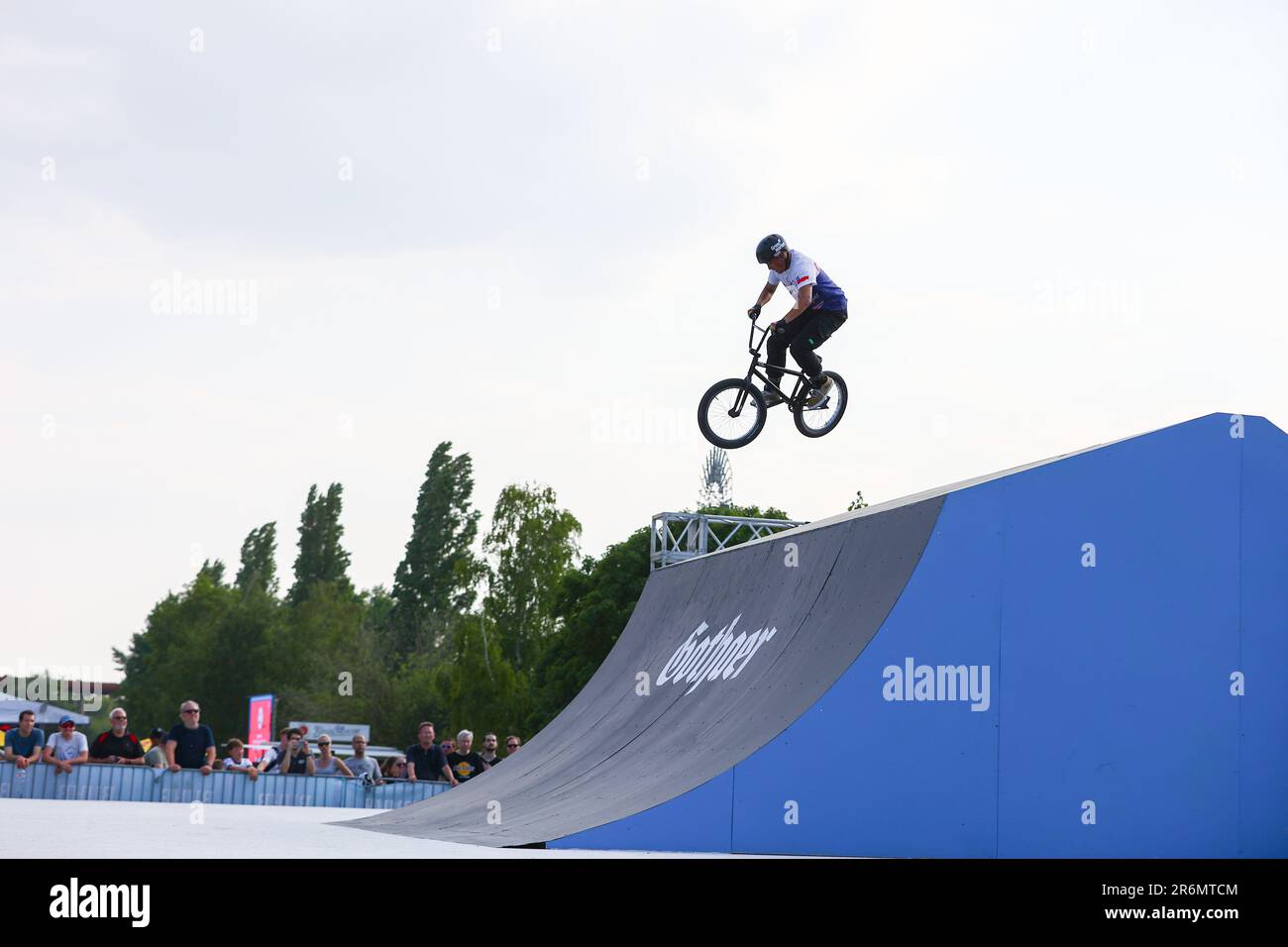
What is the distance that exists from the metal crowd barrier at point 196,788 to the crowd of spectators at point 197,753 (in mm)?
107

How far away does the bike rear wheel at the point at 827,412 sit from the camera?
11.3 metres

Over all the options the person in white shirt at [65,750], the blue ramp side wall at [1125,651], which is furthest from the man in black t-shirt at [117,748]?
the blue ramp side wall at [1125,651]

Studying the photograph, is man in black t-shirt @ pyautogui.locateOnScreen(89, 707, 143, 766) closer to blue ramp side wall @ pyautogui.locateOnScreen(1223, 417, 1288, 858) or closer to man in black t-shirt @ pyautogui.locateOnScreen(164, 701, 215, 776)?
man in black t-shirt @ pyautogui.locateOnScreen(164, 701, 215, 776)

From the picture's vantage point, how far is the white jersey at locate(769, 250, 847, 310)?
10.4m

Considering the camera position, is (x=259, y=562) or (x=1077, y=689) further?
(x=259, y=562)

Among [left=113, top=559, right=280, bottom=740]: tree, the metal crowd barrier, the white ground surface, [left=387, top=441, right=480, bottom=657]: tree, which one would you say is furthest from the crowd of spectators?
[left=113, top=559, right=280, bottom=740]: tree

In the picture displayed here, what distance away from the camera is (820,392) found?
11.2m

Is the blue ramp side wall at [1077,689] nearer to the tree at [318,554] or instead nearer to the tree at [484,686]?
the tree at [484,686]

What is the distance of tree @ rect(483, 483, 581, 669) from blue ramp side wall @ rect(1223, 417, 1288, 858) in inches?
1371

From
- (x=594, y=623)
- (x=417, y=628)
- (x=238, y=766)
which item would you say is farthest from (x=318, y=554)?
(x=238, y=766)

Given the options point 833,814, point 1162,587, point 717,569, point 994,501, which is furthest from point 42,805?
point 1162,587

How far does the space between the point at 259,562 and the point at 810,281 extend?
75.8 meters

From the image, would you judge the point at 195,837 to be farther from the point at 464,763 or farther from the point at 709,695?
the point at 464,763

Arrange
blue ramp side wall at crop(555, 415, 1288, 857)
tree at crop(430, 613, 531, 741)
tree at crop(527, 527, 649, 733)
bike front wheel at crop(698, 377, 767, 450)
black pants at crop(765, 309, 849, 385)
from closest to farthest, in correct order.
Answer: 1. blue ramp side wall at crop(555, 415, 1288, 857)
2. black pants at crop(765, 309, 849, 385)
3. bike front wheel at crop(698, 377, 767, 450)
4. tree at crop(527, 527, 649, 733)
5. tree at crop(430, 613, 531, 741)
